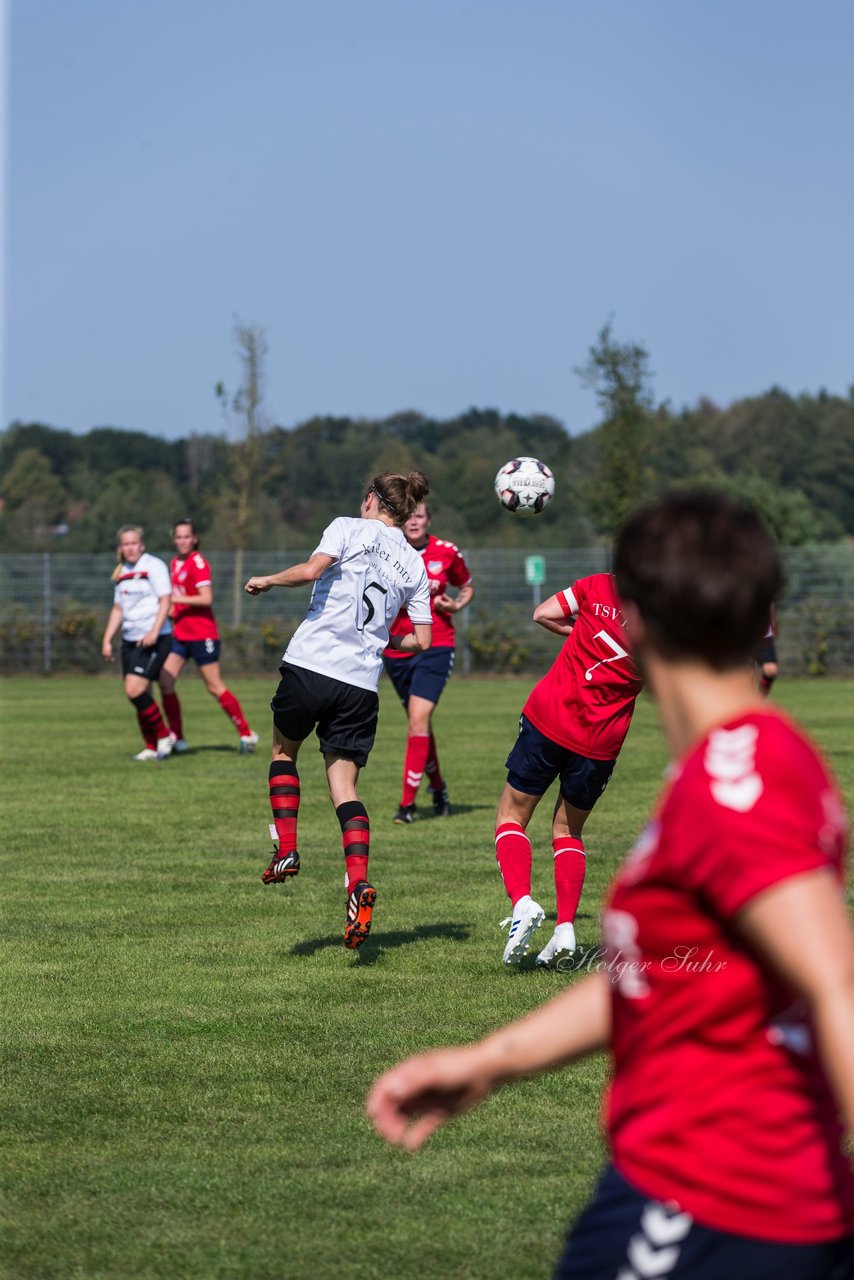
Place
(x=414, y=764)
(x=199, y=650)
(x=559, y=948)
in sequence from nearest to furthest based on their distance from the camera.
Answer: (x=559, y=948) < (x=414, y=764) < (x=199, y=650)

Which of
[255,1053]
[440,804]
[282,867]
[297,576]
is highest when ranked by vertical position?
[297,576]

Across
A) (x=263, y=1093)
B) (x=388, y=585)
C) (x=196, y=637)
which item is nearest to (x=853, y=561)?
(x=196, y=637)

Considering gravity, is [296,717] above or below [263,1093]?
above

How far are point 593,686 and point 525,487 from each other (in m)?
3.09

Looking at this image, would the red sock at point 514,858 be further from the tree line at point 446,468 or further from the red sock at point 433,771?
the tree line at point 446,468

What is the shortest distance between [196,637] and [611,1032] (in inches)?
575

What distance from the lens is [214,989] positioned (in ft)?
21.2

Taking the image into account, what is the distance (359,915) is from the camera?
6785mm

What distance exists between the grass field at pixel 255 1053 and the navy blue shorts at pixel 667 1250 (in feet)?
5.45

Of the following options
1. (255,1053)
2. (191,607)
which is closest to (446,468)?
(191,607)

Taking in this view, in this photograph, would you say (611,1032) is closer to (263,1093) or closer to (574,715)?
(263,1093)

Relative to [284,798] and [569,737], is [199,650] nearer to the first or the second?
[284,798]

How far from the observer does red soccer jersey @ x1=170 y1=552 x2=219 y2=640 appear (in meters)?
16.2

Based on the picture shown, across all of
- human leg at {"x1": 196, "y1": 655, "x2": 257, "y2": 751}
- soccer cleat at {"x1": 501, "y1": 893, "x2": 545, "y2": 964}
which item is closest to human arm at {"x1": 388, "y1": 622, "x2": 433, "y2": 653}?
soccer cleat at {"x1": 501, "y1": 893, "x2": 545, "y2": 964}
